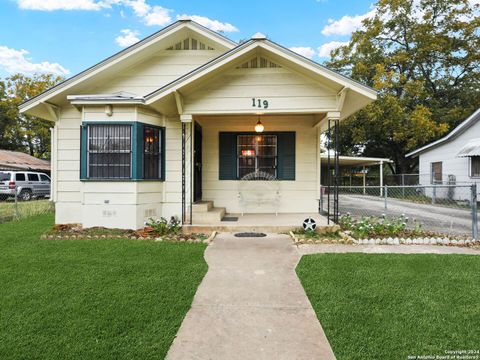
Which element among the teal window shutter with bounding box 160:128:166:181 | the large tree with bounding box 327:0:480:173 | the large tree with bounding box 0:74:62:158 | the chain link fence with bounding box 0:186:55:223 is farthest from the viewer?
the large tree with bounding box 0:74:62:158

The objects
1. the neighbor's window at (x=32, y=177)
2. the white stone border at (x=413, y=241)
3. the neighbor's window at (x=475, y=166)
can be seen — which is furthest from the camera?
the neighbor's window at (x=32, y=177)

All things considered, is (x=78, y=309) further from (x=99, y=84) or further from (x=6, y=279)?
(x=99, y=84)

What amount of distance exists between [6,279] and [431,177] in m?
19.1

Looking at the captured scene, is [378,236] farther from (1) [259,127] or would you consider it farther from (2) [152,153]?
(2) [152,153]

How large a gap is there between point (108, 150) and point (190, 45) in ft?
11.4

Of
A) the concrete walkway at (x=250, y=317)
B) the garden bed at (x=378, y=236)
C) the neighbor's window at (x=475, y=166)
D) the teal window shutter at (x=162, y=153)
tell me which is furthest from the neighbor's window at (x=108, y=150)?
the neighbor's window at (x=475, y=166)

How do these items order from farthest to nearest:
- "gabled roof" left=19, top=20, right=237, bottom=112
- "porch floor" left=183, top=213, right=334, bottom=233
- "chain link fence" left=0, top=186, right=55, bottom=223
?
"chain link fence" left=0, top=186, right=55, bottom=223 < "gabled roof" left=19, top=20, right=237, bottom=112 < "porch floor" left=183, top=213, right=334, bottom=233

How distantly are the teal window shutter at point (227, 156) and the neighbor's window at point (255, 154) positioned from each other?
5.1 inches

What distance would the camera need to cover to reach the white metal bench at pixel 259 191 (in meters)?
8.05

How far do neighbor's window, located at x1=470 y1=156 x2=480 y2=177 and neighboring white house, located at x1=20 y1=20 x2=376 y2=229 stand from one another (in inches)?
389

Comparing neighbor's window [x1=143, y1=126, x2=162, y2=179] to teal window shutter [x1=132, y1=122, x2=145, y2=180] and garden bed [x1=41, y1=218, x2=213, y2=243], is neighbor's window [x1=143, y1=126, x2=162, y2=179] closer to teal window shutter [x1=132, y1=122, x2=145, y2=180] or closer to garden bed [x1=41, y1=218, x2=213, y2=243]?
teal window shutter [x1=132, y1=122, x2=145, y2=180]

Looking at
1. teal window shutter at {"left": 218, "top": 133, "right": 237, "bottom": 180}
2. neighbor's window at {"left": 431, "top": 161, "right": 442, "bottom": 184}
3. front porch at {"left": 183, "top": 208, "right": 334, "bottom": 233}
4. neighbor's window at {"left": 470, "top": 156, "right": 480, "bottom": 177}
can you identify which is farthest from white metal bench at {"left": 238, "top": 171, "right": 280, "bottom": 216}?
neighbor's window at {"left": 431, "top": 161, "right": 442, "bottom": 184}

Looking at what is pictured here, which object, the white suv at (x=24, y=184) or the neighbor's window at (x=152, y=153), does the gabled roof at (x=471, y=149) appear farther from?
the white suv at (x=24, y=184)

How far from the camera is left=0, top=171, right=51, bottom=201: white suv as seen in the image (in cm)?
1548
